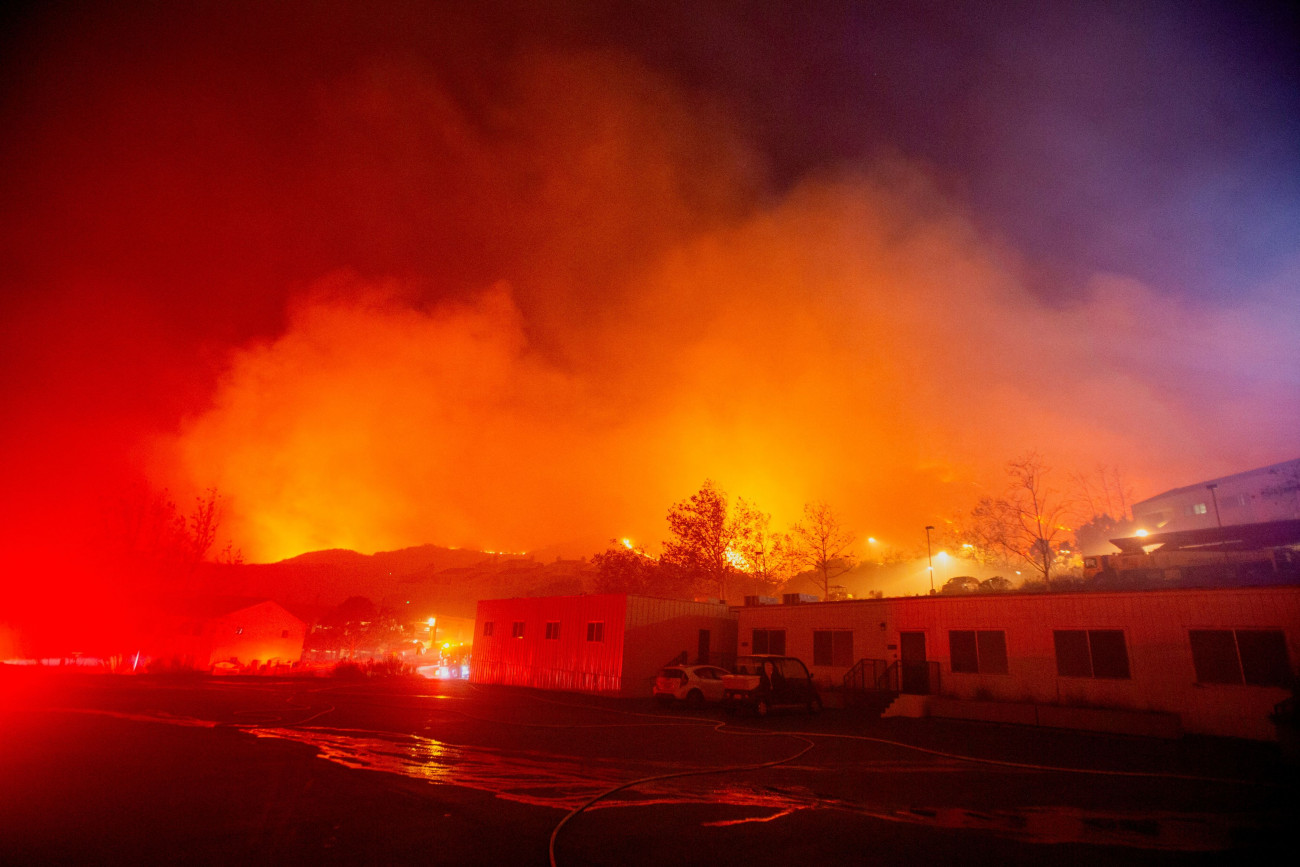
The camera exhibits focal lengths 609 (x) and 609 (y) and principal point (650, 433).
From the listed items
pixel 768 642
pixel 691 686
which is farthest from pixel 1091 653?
pixel 691 686

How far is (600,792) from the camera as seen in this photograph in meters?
8.08

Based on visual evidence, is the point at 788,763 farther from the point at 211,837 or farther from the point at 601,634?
the point at 601,634

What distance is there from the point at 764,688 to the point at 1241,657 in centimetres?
1249

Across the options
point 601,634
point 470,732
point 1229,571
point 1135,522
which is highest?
point 1135,522

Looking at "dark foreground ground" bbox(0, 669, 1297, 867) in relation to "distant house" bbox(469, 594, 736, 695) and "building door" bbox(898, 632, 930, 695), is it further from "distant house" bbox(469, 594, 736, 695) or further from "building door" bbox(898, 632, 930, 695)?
"distant house" bbox(469, 594, 736, 695)

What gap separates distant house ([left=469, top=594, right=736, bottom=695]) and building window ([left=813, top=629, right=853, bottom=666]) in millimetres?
5450

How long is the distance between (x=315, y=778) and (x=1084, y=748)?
15.3 m

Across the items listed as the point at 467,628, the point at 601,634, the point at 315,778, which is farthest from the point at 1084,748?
the point at 467,628

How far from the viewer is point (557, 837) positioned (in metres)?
5.99

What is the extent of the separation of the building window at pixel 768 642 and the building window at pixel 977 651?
7356mm

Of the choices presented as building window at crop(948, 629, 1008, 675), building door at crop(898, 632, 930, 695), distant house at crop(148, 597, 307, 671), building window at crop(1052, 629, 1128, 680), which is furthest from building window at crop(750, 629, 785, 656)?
distant house at crop(148, 597, 307, 671)

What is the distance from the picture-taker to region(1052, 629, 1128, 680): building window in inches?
710

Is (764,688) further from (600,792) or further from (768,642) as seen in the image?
(600,792)

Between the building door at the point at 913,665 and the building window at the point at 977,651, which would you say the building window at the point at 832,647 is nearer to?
the building door at the point at 913,665
